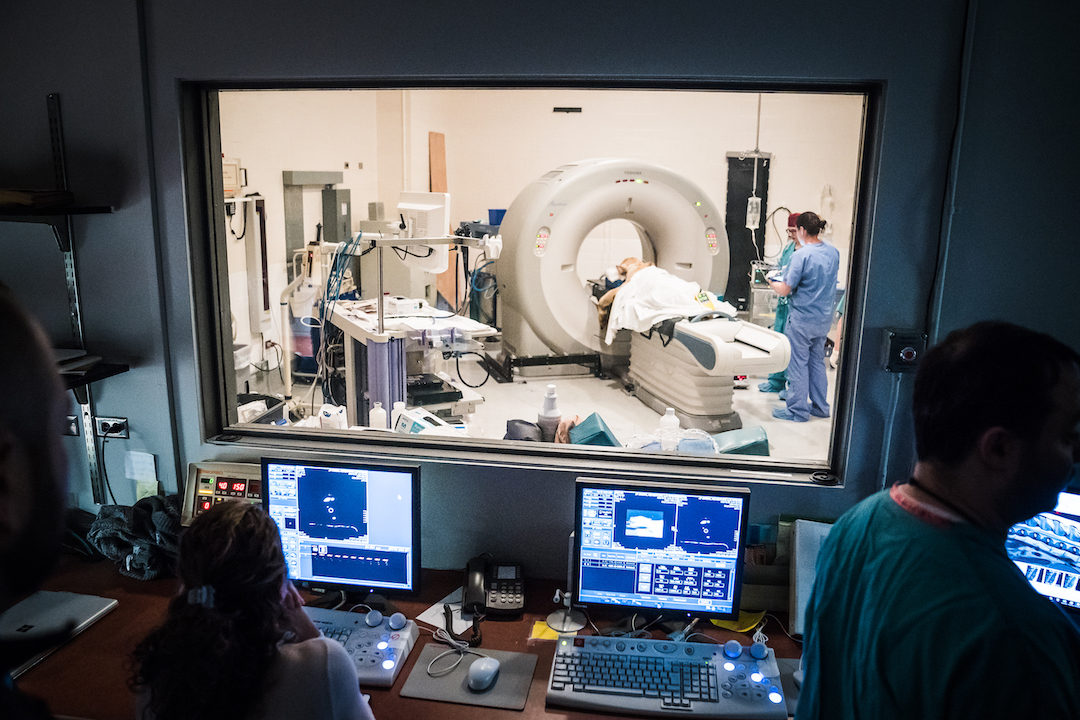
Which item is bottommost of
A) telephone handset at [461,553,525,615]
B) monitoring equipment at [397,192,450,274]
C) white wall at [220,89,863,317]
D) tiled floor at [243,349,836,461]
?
tiled floor at [243,349,836,461]

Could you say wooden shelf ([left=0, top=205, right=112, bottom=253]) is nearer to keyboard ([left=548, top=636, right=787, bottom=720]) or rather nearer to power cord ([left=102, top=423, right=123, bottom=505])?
power cord ([left=102, top=423, right=123, bottom=505])

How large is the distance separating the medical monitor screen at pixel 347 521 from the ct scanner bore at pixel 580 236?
315 cm

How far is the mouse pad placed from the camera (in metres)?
1.46

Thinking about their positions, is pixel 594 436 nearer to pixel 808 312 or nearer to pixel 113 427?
pixel 113 427

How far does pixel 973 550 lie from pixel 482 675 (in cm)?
94

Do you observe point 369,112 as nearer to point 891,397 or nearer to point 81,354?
point 81,354

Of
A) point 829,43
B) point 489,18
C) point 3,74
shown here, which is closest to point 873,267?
point 829,43

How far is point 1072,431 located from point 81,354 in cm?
206

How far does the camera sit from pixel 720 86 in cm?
168

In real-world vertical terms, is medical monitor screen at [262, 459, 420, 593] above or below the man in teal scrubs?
below

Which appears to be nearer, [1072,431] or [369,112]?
[1072,431]

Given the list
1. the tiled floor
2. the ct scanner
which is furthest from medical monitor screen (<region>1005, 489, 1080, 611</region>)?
the ct scanner

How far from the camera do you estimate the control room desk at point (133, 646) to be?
143cm

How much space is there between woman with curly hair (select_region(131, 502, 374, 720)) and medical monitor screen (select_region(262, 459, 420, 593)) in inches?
18.8
